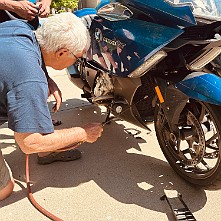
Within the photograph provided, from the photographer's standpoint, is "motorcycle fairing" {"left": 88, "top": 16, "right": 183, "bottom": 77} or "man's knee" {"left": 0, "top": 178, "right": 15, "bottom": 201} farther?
"man's knee" {"left": 0, "top": 178, "right": 15, "bottom": 201}

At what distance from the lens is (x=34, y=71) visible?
1.90 metres

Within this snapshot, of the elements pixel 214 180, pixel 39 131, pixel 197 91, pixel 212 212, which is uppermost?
pixel 197 91

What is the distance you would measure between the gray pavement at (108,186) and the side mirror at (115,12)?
1139 millimetres

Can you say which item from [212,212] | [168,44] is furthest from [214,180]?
[168,44]

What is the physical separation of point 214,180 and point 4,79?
139cm

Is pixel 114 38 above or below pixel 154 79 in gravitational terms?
above

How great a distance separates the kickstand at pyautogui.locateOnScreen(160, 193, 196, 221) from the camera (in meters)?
2.17

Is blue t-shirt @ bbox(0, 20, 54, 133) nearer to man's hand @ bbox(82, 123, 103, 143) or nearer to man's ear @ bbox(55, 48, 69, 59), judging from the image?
man's ear @ bbox(55, 48, 69, 59)

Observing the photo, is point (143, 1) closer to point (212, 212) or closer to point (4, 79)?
point (4, 79)

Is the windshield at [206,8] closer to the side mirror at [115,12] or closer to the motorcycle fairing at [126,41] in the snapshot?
the motorcycle fairing at [126,41]

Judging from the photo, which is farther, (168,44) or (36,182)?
(36,182)

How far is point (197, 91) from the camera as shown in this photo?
2.07m

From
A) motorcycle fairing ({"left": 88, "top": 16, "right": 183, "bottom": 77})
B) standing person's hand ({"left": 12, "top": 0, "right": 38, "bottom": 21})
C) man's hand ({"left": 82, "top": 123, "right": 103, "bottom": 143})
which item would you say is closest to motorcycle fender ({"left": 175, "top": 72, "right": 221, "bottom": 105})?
motorcycle fairing ({"left": 88, "top": 16, "right": 183, "bottom": 77})

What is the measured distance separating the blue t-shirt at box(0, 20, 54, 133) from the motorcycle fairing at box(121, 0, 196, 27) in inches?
28.1
